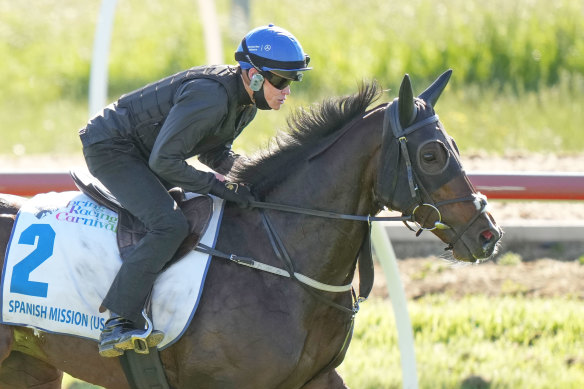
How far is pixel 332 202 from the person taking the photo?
4.41 metres

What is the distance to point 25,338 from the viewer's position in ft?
15.3

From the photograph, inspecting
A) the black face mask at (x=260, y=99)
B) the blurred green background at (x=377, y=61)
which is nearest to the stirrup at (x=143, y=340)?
the black face mask at (x=260, y=99)

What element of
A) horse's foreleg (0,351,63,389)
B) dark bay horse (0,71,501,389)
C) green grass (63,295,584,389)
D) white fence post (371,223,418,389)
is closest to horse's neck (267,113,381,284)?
dark bay horse (0,71,501,389)

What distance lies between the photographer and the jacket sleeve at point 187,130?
4227 mm

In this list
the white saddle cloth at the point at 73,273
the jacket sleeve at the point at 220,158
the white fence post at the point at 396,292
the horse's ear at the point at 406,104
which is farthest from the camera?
the white fence post at the point at 396,292

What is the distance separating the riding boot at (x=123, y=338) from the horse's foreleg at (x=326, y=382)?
80 cm

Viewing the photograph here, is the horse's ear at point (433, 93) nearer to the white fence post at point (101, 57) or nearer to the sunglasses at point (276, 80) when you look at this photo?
the sunglasses at point (276, 80)

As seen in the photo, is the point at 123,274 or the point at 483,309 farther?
the point at 483,309

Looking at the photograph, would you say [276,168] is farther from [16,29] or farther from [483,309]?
[16,29]

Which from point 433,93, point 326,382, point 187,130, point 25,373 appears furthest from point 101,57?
point 326,382

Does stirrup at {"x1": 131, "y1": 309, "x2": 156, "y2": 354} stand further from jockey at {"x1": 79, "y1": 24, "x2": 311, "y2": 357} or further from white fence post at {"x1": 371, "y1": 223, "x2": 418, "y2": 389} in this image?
white fence post at {"x1": 371, "y1": 223, "x2": 418, "y2": 389}

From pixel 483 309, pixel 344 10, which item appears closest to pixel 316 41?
pixel 344 10

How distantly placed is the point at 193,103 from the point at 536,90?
33.3 feet

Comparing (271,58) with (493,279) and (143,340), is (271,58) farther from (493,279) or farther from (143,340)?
(493,279)
